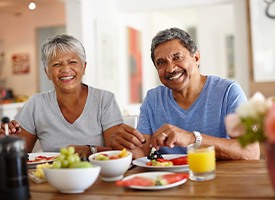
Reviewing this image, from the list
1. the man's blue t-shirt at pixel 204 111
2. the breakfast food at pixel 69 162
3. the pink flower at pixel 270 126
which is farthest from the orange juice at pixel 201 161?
the man's blue t-shirt at pixel 204 111

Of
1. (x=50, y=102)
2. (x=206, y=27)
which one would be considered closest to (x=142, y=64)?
(x=206, y=27)

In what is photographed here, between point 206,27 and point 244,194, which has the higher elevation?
point 206,27

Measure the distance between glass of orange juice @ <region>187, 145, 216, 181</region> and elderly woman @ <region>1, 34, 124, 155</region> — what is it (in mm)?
839

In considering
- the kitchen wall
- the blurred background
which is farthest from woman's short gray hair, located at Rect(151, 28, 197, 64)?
the kitchen wall

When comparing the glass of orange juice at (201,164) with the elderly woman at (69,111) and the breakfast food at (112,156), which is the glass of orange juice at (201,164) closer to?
the breakfast food at (112,156)

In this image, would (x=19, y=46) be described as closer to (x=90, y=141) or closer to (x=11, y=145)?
(x=90, y=141)

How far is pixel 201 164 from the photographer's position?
4.53 feet

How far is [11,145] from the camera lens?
1.19 meters

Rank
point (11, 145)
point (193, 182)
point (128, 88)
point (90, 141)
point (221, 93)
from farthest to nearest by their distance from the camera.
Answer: point (128, 88) < point (90, 141) < point (221, 93) < point (193, 182) < point (11, 145)

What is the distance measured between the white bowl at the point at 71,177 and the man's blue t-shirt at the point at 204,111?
2.62 feet

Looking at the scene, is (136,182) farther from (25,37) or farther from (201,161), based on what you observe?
(25,37)

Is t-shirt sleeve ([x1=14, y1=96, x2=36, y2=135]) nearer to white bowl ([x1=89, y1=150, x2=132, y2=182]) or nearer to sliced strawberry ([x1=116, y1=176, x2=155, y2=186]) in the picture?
white bowl ([x1=89, y1=150, x2=132, y2=182])

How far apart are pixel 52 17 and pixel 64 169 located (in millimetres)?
7080

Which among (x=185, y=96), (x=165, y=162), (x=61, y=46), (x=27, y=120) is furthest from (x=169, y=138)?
(x=27, y=120)
